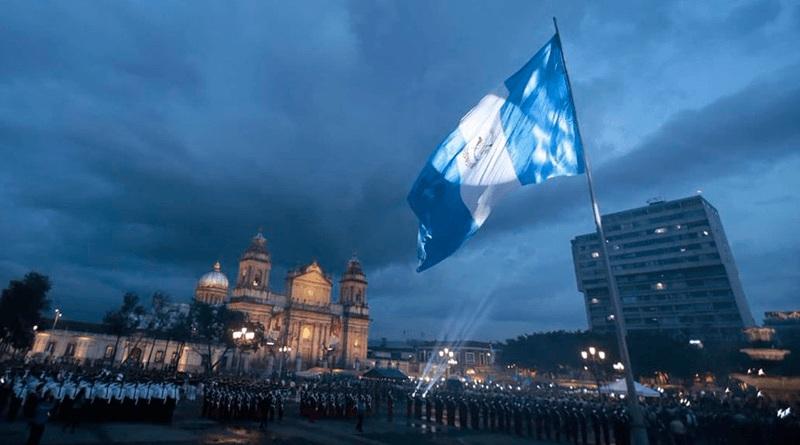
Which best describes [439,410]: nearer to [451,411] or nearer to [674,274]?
[451,411]

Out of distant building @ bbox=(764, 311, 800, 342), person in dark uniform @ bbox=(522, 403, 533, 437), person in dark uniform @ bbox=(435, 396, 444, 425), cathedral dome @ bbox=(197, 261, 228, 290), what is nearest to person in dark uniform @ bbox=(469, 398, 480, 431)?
person in dark uniform @ bbox=(522, 403, 533, 437)

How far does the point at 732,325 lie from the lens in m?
78.9

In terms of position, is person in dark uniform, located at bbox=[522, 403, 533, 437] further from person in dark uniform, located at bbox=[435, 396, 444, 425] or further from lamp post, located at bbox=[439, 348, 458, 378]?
lamp post, located at bbox=[439, 348, 458, 378]

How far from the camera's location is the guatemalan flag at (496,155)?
885 centimetres

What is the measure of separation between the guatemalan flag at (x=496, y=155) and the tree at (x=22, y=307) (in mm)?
53307

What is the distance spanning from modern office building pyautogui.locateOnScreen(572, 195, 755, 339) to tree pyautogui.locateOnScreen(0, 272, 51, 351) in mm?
86691

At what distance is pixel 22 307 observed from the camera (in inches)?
1754

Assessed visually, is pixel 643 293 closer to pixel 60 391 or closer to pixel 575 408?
pixel 575 408

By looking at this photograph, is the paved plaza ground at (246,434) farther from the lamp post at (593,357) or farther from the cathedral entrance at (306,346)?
the cathedral entrance at (306,346)

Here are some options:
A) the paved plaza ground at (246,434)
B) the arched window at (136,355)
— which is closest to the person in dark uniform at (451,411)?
the paved plaza ground at (246,434)

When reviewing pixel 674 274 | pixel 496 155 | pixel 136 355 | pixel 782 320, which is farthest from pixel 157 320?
pixel 782 320

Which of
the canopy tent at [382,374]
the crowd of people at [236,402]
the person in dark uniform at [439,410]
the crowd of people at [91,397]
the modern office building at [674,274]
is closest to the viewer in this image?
the crowd of people at [91,397]

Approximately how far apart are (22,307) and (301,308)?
44085mm

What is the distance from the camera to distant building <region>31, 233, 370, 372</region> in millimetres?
62906
